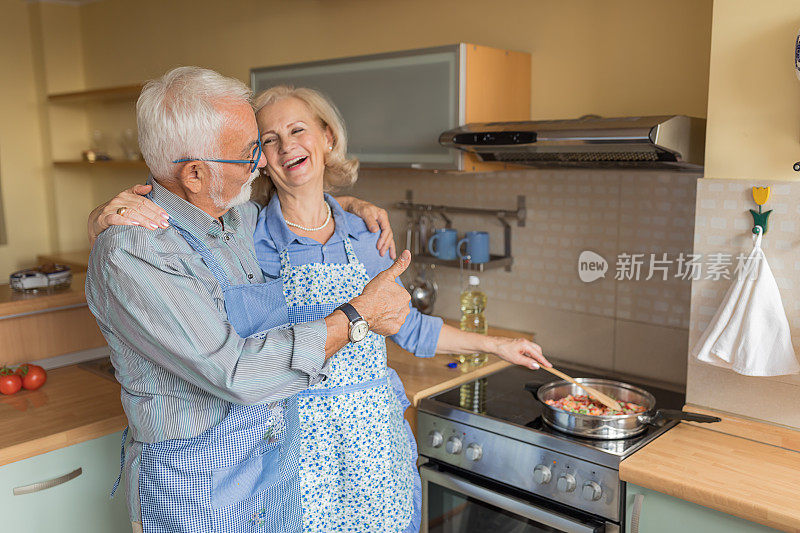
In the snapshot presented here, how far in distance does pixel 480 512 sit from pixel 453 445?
21cm

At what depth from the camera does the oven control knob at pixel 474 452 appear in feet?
6.70

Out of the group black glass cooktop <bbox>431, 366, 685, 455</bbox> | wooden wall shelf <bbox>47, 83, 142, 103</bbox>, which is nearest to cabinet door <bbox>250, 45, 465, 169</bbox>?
black glass cooktop <bbox>431, 366, 685, 455</bbox>

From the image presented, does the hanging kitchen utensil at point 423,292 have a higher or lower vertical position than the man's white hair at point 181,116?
lower

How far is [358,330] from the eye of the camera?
1.30 m

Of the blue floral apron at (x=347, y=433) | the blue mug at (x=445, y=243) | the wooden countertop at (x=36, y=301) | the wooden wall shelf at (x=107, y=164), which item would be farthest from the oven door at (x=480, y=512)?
the wooden wall shelf at (x=107, y=164)

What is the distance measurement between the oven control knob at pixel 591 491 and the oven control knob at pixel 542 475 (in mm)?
104

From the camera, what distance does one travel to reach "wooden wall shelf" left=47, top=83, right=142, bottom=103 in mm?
3842

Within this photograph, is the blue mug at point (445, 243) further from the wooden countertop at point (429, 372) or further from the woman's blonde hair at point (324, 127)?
the woman's blonde hair at point (324, 127)

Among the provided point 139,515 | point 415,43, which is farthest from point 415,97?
point 139,515

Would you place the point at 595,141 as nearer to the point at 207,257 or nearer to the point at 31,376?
the point at 207,257

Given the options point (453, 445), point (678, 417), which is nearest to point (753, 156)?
point (678, 417)

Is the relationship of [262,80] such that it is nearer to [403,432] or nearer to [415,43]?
[415,43]

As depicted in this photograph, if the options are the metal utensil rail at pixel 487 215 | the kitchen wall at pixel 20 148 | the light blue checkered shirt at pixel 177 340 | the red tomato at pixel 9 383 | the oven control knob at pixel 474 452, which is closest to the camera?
the light blue checkered shirt at pixel 177 340

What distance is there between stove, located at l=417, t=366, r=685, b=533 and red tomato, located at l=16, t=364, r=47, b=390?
119cm
